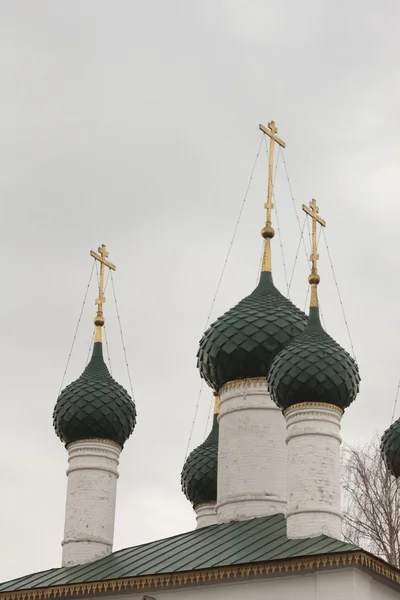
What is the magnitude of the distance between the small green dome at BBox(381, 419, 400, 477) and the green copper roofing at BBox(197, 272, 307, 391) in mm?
2008

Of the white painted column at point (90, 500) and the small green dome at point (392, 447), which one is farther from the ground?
the small green dome at point (392, 447)

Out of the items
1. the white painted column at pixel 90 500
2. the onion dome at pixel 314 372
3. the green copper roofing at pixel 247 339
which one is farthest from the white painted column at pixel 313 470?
the white painted column at pixel 90 500

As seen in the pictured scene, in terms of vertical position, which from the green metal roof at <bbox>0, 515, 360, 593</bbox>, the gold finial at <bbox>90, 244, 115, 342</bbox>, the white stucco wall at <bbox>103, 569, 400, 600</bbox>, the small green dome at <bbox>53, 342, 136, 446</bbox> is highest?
the gold finial at <bbox>90, 244, 115, 342</bbox>

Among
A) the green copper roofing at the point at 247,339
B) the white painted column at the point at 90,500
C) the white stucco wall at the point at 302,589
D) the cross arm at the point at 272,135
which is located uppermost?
the cross arm at the point at 272,135

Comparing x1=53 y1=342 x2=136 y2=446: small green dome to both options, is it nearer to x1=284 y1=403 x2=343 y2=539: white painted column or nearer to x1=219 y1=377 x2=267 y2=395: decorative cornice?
x1=219 y1=377 x2=267 y2=395: decorative cornice

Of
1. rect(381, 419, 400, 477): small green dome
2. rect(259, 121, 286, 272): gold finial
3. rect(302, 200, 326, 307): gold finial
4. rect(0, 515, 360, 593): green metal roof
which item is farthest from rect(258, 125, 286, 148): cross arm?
rect(0, 515, 360, 593): green metal roof

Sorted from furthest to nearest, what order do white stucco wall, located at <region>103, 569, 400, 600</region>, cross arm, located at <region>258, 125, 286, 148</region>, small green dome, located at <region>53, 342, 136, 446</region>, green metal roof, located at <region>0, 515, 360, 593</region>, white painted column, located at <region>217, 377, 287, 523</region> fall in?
cross arm, located at <region>258, 125, 286, 148</region> → small green dome, located at <region>53, 342, 136, 446</region> → white painted column, located at <region>217, 377, 287, 523</region> → green metal roof, located at <region>0, 515, 360, 593</region> → white stucco wall, located at <region>103, 569, 400, 600</region>

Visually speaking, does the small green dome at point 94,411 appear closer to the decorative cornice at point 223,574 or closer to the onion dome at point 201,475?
the onion dome at point 201,475

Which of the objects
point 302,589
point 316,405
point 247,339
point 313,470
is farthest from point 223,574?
point 247,339

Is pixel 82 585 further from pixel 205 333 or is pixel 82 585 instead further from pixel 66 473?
pixel 205 333

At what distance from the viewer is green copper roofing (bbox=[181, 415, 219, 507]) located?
22.3m

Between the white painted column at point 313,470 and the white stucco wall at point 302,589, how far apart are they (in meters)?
0.92

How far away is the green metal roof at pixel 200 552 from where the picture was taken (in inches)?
632

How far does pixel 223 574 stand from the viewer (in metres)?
16.0
